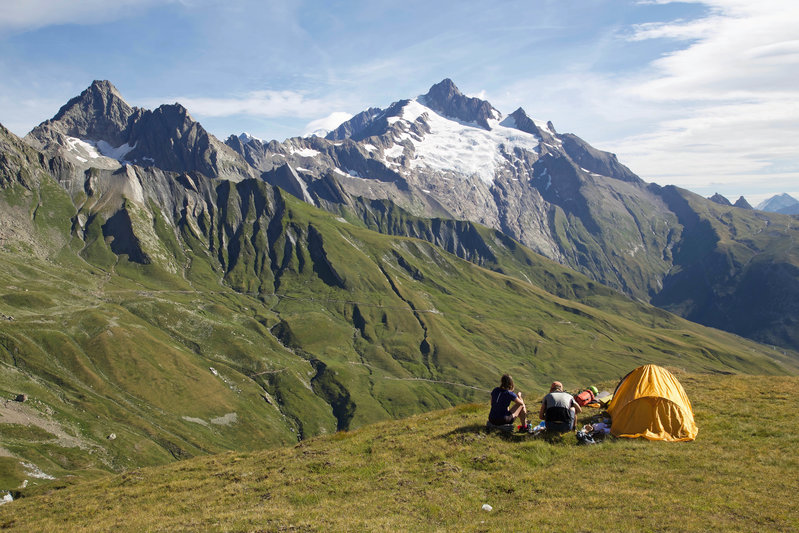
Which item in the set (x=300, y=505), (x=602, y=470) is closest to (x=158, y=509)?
(x=300, y=505)

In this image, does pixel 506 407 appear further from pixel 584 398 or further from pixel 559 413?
pixel 584 398

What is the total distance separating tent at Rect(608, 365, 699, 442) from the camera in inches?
1012

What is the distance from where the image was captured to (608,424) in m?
27.4

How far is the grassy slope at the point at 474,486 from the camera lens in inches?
700

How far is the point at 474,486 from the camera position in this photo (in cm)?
2153

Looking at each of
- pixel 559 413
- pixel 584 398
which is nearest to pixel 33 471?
pixel 584 398

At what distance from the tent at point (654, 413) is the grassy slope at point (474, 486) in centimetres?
94

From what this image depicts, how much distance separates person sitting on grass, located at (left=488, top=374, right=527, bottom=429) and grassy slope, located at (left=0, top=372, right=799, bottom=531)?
1147 millimetres

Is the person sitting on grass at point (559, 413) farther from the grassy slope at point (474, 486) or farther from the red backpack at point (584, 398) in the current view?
the red backpack at point (584, 398)

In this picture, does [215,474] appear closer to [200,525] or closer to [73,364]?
[200,525]

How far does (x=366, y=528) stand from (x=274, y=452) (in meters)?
18.8

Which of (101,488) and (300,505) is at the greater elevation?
(300,505)

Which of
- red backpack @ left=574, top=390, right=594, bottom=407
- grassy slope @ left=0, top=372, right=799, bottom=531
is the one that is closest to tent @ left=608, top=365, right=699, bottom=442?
Answer: grassy slope @ left=0, top=372, right=799, bottom=531

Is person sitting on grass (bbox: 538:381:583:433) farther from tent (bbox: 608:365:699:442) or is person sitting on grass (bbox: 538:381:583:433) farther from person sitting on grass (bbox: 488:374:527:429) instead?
tent (bbox: 608:365:699:442)
